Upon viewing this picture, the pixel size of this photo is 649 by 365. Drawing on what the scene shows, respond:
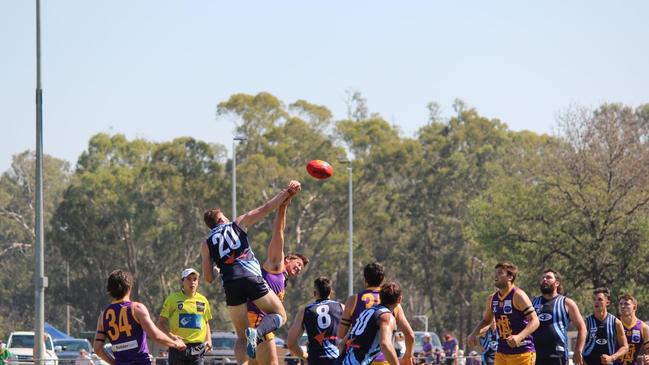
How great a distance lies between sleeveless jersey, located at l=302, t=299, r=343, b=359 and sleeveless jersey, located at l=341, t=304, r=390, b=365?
228 cm

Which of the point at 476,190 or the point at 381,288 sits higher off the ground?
the point at 476,190

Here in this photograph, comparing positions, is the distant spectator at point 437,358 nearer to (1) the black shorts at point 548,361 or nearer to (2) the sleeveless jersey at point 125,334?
(1) the black shorts at point 548,361

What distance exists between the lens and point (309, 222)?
77250 millimetres

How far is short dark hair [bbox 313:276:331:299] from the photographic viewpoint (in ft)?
47.0

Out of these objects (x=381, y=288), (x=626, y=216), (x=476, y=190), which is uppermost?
(x=476, y=190)

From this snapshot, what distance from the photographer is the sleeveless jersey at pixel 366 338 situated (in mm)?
11875

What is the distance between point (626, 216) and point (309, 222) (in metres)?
30.2

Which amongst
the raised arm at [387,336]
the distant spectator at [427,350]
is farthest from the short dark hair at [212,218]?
the distant spectator at [427,350]

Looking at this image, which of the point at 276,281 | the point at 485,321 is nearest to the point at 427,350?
the point at 485,321

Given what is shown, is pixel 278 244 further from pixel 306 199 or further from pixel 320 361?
pixel 306 199

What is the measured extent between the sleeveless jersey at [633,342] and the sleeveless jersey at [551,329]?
1390mm

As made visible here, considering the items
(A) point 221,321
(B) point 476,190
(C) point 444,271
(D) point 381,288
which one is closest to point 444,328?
(C) point 444,271

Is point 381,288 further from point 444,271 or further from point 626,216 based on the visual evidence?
point 444,271

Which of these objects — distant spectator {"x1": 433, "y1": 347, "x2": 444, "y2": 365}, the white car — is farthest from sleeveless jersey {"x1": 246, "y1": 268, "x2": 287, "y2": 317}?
the white car
